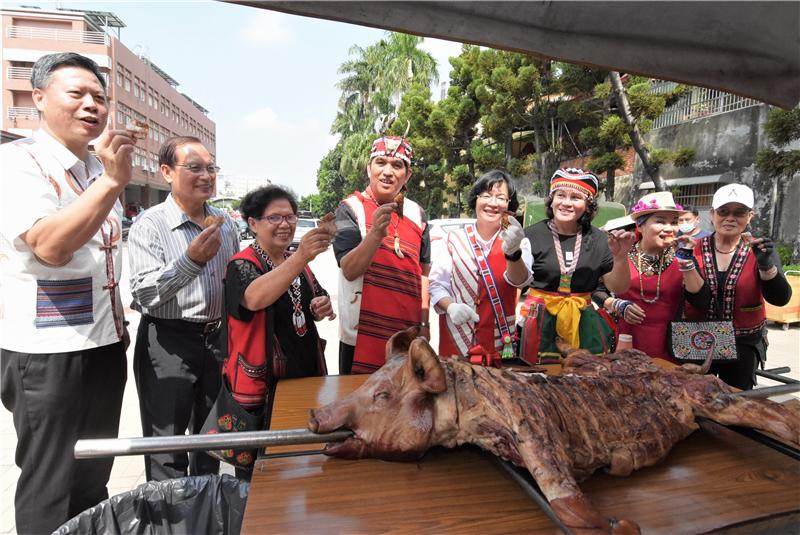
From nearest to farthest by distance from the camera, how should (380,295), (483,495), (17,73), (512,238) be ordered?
1. (483,495)
2. (512,238)
3. (380,295)
4. (17,73)

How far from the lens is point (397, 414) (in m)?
1.57

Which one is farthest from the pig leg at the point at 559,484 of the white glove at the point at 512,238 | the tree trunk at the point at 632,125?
the tree trunk at the point at 632,125

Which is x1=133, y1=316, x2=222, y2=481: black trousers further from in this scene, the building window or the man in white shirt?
the building window

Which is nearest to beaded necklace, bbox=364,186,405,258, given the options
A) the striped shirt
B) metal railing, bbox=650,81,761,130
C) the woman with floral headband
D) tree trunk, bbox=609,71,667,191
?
the woman with floral headband

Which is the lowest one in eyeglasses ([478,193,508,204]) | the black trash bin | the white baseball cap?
the black trash bin

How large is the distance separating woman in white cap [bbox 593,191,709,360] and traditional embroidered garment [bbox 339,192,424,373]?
123cm

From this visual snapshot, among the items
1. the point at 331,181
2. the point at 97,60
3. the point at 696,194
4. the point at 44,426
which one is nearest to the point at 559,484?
the point at 44,426

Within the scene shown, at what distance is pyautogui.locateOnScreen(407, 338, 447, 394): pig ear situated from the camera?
61.3 inches

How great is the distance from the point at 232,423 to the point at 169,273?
2.58 feet

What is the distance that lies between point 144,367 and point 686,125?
649 inches

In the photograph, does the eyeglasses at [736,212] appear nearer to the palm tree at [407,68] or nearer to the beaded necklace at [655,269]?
the beaded necklace at [655,269]

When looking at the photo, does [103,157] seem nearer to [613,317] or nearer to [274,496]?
[274,496]

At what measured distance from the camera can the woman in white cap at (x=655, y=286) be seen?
3.01 m

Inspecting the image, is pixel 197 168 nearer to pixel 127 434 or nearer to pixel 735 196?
pixel 127 434
